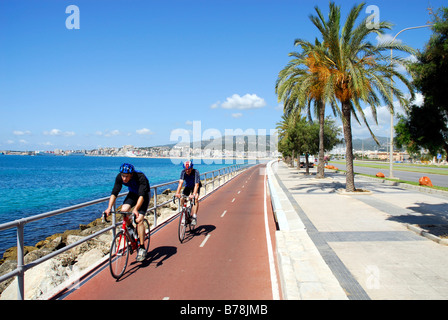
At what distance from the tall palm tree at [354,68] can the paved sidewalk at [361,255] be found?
5954mm

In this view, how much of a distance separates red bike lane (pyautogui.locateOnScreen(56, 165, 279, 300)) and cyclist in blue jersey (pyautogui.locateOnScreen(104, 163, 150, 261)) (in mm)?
727

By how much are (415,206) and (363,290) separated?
10.6m

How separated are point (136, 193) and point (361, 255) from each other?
5116 mm

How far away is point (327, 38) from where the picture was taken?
17.2m

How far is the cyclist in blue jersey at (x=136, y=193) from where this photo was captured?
617 centimetres

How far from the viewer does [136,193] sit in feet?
21.7

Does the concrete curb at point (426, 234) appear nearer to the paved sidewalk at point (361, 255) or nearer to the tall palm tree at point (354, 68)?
the paved sidewalk at point (361, 255)

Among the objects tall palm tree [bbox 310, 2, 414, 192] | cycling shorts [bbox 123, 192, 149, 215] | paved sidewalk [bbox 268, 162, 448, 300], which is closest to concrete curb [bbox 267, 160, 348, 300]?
paved sidewalk [bbox 268, 162, 448, 300]

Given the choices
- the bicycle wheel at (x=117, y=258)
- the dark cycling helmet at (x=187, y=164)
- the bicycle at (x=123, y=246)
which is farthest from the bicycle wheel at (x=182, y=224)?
the bicycle wheel at (x=117, y=258)

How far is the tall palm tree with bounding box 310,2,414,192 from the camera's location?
1582 centimetres

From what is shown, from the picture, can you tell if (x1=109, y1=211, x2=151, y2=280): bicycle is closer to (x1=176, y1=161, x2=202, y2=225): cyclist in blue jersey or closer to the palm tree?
(x1=176, y1=161, x2=202, y2=225): cyclist in blue jersey
